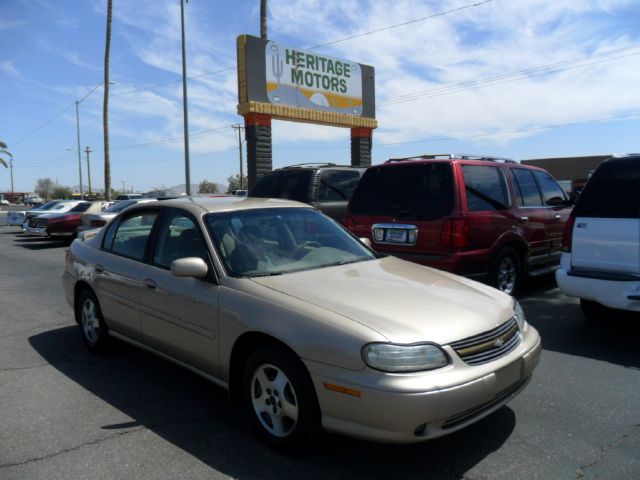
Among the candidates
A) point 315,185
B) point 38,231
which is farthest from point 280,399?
point 38,231

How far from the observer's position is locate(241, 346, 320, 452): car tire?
2922mm

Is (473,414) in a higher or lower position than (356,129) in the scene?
lower

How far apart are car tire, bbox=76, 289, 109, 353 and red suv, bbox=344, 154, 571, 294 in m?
3.29

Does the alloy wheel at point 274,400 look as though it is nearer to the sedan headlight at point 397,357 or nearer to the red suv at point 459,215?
the sedan headlight at point 397,357

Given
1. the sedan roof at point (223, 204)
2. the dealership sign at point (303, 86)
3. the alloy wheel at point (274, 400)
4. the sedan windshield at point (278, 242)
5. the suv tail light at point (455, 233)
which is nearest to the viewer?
the alloy wheel at point (274, 400)

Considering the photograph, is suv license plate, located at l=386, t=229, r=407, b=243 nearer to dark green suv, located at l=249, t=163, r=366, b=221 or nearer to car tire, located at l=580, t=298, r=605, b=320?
car tire, located at l=580, t=298, r=605, b=320

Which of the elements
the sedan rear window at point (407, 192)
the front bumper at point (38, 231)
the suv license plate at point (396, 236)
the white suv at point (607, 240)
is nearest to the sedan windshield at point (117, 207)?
the front bumper at point (38, 231)

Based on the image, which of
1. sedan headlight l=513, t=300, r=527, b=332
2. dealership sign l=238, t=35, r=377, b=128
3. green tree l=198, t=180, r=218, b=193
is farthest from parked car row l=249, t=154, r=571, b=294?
green tree l=198, t=180, r=218, b=193

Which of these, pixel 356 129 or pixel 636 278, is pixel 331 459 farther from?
pixel 356 129

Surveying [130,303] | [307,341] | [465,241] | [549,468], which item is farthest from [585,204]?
[130,303]

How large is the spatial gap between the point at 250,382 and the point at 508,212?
4.61m

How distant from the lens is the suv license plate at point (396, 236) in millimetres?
6301

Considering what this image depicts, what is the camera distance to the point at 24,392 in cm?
419

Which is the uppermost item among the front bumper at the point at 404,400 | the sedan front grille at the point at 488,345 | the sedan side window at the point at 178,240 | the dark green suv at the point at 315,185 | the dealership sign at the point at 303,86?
the dealership sign at the point at 303,86
